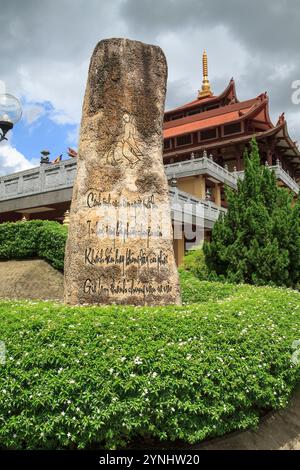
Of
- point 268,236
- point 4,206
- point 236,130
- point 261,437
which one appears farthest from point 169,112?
point 261,437

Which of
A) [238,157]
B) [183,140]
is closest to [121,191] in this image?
[238,157]

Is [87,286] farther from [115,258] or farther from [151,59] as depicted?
[151,59]

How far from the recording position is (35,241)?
34.6 feet

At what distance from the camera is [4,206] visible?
1681cm

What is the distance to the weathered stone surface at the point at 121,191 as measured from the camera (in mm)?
4988

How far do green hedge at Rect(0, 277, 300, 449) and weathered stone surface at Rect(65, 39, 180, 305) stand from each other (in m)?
1.14

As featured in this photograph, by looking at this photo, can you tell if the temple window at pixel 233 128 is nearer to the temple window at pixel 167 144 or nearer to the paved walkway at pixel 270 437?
the temple window at pixel 167 144

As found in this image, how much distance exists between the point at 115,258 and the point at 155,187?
1.11 metres

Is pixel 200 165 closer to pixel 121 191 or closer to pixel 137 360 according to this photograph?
pixel 121 191

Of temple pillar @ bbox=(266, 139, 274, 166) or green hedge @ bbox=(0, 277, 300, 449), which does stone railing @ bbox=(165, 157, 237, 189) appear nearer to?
temple pillar @ bbox=(266, 139, 274, 166)

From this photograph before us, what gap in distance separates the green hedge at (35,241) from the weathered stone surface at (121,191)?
16.5 ft

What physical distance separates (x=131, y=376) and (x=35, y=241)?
8.11 metres
